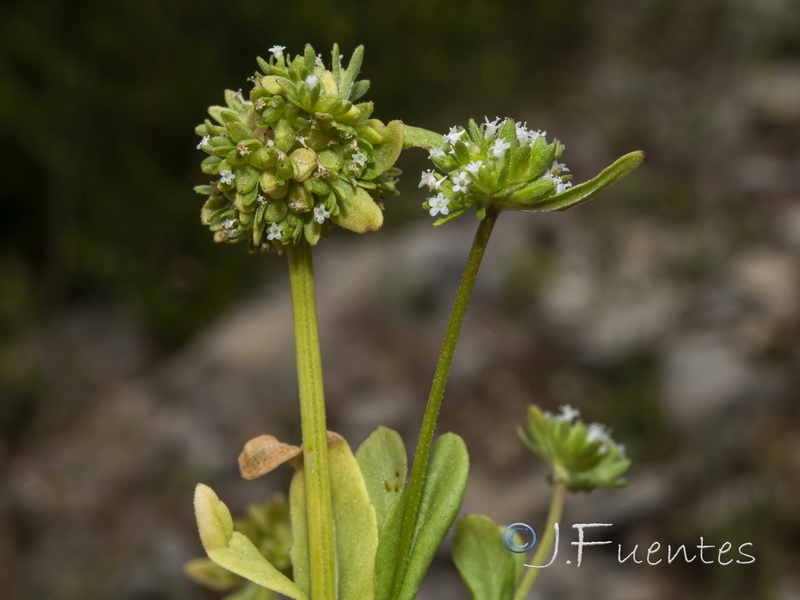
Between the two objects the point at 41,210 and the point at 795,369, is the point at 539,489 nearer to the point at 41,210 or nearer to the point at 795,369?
the point at 795,369

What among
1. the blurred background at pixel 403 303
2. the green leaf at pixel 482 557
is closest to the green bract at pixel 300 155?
the green leaf at pixel 482 557

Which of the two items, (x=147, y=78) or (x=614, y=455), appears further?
(x=147, y=78)

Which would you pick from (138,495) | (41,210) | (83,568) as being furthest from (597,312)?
(41,210)

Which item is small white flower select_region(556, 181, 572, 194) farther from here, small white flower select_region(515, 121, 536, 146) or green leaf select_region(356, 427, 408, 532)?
green leaf select_region(356, 427, 408, 532)

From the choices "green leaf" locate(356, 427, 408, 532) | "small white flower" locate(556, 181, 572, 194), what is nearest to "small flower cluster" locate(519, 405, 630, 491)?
"green leaf" locate(356, 427, 408, 532)

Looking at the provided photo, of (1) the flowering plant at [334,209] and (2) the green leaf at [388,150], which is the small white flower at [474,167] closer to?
(1) the flowering plant at [334,209]

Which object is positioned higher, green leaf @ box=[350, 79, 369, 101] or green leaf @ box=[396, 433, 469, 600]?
green leaf @ box=[350, 79, 369, 101]

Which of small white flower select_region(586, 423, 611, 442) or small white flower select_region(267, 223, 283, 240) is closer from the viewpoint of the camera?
small white flower select_region(267, 223, 283, 240)
